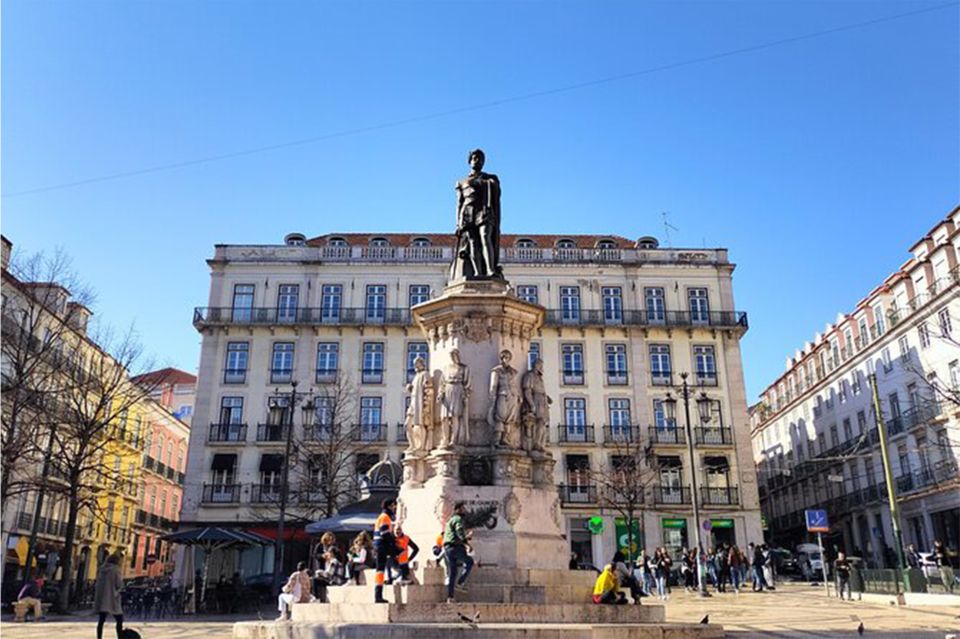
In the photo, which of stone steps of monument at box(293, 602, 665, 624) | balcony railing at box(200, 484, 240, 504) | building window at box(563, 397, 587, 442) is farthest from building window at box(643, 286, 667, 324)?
stone steps of monument at box(293, 602, 665, 624)

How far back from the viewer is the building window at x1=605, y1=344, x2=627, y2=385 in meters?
43.5

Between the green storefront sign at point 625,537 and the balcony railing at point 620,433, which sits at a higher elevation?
the balcony railing at point 620,433

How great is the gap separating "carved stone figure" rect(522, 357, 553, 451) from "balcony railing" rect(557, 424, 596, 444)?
29.6 meters

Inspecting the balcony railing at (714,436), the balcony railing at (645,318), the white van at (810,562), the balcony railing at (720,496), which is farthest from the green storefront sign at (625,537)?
the balcony railing at (645,318)

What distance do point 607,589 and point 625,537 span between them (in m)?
30.9

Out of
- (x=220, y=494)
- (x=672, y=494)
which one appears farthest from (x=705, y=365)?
(x=220, y=494)

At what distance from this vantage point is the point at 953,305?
3544 centimetres

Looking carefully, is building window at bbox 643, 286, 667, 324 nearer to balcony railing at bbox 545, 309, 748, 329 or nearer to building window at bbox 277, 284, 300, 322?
balcony railing at bbox 545, 309, 748, 329

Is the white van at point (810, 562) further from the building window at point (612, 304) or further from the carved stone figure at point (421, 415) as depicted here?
the carved stone figure at point (421, 415)

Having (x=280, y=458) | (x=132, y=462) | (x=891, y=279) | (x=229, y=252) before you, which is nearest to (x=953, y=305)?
(x=891, y=279)

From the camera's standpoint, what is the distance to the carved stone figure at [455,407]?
1211 cm

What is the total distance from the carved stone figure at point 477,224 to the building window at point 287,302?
32005 millimetres

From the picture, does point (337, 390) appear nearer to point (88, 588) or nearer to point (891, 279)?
point (88, 588)

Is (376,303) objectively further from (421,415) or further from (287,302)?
(421,415)
